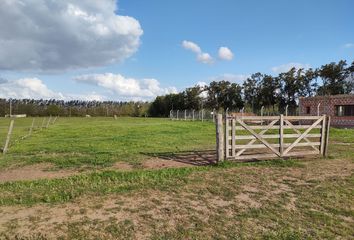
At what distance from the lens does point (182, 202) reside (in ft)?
22.2

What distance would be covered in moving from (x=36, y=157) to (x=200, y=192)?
7.93 m

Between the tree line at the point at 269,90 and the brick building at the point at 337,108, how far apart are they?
14.8 m

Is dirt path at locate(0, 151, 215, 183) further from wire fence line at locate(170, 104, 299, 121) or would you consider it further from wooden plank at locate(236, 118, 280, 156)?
wire fence line at locate(170, 104, 299, 121)

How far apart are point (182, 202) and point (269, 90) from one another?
67788mm

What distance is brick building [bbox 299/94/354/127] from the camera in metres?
36.4

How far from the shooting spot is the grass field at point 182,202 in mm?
5340

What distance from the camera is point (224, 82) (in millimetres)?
81375

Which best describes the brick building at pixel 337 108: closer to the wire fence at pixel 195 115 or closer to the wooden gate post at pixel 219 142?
the wire fence at pixel 195 115

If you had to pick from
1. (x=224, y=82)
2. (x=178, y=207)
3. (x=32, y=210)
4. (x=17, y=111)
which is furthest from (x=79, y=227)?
(x=17, y=111)

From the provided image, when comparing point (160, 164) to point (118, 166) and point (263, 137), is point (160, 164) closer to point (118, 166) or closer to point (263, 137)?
point (118, 166)

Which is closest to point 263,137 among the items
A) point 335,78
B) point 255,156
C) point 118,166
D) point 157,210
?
point 255,156

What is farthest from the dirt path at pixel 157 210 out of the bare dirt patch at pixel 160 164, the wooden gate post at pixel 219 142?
the bare dirt patch at pixel 160 164

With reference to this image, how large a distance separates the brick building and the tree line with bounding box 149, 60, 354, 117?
14764mm

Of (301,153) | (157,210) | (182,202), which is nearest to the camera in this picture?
(157,210)
